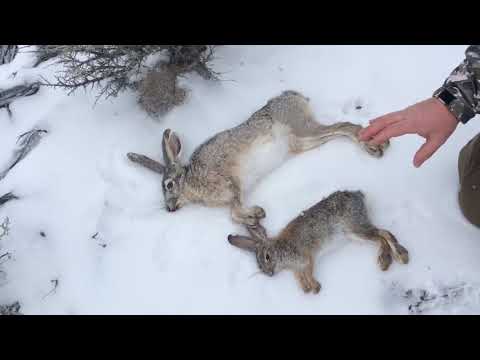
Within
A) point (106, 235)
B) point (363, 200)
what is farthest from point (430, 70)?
point (106, 235)

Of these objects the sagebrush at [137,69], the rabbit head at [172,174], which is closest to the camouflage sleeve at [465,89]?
the rabbit head at [172,174]

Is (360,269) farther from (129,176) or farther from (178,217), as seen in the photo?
(129,176)

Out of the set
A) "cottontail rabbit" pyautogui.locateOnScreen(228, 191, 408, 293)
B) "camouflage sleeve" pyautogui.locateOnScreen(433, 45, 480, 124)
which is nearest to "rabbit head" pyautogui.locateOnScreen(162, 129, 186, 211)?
"cottontail rabbit" pyautogui.locateOnScreen(228, 191, 408, 293)

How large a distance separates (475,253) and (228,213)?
1960 millimetres

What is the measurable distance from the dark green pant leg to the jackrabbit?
2.39 ft

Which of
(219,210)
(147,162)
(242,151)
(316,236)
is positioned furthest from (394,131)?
(147,162)

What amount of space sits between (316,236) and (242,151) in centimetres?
103

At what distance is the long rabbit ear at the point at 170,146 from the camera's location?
4.21 m

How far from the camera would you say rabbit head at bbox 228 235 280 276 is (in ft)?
12.2

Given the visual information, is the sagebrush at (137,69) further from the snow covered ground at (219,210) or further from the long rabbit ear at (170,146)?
the long rabbit ear at (170,146)

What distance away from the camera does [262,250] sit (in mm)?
→ 3748

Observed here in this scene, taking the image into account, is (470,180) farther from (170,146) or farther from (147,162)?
(147,162)

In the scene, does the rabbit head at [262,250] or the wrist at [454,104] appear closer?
the wrist at [454,104]

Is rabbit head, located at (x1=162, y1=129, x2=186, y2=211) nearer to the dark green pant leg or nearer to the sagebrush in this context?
the sagebrush
